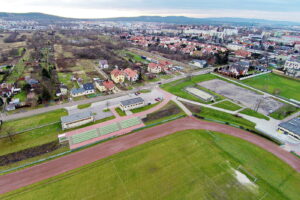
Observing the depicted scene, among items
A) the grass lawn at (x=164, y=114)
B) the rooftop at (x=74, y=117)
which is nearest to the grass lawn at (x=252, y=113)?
the grass lawn at (x=164, y=114)

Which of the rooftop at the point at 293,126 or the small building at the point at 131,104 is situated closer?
the rooftop at the point at 293,126

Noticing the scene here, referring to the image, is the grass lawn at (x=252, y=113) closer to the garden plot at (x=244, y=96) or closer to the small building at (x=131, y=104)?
the garden plot at (x=244, y=96)

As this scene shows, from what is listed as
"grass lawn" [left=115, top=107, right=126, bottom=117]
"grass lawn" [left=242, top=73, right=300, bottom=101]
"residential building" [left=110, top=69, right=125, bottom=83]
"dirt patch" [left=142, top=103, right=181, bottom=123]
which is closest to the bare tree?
"grass lawn" [left=115, top=107, right=126, bottom=117]

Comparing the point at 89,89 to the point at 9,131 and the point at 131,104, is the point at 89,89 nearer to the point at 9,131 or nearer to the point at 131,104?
the point at 131,104

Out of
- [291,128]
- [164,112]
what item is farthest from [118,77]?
[291,128]

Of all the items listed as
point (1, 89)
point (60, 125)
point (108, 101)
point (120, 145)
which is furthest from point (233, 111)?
point (1, 89)

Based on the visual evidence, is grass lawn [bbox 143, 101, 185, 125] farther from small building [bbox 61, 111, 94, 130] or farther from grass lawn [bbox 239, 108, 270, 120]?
grass lawn [bbox 239, 108, 270, 120]
